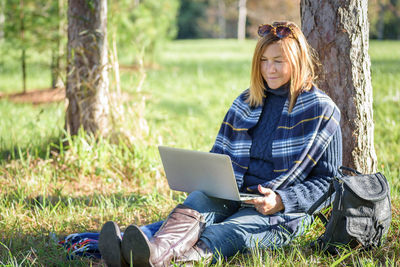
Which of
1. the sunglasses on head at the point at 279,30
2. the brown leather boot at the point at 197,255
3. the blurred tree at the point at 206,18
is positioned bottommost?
the brown leather boot at the point at 197,255

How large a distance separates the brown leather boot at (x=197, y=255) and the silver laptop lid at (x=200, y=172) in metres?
0.29

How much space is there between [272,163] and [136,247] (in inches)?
37.8

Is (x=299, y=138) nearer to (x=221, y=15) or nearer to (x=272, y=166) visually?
(x=272, y=166)

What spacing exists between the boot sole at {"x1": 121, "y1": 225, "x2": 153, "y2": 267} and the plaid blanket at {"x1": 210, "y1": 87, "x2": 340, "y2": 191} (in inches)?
30.4

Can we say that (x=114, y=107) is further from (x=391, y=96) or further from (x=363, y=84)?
(x=391, y=96)

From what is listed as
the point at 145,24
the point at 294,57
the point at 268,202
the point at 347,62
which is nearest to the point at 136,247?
the point at 268,202

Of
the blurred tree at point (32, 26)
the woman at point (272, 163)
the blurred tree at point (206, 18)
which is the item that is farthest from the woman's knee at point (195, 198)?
the blurred tree at point (206, 18)

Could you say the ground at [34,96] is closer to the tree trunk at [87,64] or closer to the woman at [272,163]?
the tree trunk at [87,64]

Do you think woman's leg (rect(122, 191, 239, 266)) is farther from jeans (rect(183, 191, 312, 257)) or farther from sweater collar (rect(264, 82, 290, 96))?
sweater collar (rect(264, 82, 290, 96))

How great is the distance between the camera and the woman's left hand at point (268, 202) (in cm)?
235

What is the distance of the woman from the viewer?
2.35 m

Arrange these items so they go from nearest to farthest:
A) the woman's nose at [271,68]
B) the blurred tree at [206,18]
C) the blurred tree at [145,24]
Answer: the woman's nose at [271,68]
the blurred tree at [145,24]
the blurred tree at [206,18]

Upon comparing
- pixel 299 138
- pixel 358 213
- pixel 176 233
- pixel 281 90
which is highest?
pixel 281 90

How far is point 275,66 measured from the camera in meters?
2.57
